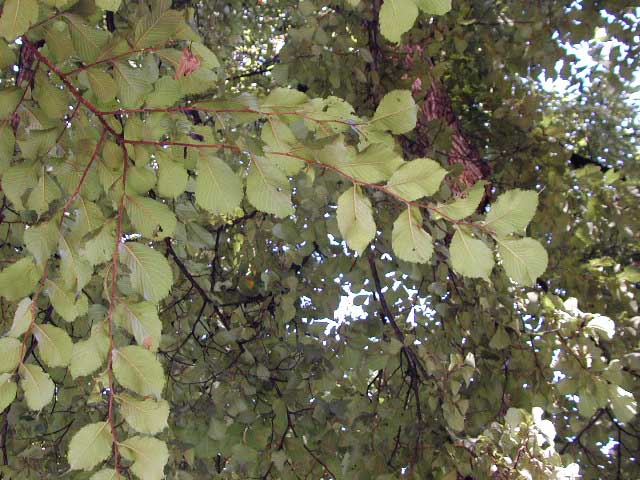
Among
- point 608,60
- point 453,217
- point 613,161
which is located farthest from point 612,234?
point 453,217

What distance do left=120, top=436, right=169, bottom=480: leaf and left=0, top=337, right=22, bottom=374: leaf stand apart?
15cm

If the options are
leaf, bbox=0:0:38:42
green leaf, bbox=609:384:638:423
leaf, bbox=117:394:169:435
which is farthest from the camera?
green leaf, bbox=609:384:638:423

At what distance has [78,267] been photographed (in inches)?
35.9

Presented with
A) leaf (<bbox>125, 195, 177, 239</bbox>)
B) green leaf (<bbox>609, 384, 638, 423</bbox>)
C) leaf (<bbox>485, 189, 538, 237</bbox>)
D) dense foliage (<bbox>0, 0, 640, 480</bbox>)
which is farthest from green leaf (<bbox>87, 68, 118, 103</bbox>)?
green leaf (<bbox>609, 384, 638, 423</bbox>)

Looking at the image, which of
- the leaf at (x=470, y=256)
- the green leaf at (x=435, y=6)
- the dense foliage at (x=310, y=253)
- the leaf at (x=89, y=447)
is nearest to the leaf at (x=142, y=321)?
Answer: the dense foliage at (x=310, y=253)

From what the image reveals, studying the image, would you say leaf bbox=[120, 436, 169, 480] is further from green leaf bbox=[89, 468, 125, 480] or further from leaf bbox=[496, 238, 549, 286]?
leaf bbox=[496, 238, 549, 286]

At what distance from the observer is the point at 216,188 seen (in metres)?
0.89

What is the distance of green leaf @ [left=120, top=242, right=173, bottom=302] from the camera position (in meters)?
0.89

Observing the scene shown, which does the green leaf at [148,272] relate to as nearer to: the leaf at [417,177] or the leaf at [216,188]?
the leaf at [216,188]

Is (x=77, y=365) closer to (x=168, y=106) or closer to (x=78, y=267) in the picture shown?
(x=78, y=267)

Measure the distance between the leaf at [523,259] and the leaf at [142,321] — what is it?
15.7 inches

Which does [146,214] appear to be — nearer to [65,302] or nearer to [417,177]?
[65,302]

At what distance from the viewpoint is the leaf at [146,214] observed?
94 cm

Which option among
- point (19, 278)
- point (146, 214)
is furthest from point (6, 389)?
point (146, 214)
